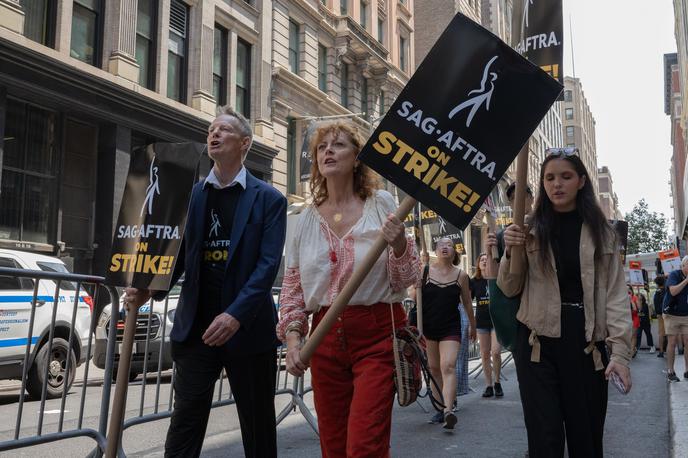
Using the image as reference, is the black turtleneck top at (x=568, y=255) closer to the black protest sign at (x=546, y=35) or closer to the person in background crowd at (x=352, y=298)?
the person in background crowd at (x=352, y=298)

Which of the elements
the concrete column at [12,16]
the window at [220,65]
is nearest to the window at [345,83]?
the window at [220,65]

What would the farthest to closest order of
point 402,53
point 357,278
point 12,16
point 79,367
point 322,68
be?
point 402,53 < point 322,68 < point 12,16 < point 79,367 < point 357,278

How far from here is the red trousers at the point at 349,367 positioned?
3125 mm

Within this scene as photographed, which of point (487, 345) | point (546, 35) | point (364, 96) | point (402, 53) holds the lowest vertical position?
point (487, 345)

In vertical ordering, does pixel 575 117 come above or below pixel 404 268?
above

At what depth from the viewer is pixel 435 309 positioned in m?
7.93

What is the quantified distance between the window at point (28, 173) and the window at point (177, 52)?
4.46 meters

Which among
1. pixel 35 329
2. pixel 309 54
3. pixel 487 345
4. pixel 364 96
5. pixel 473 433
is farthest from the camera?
pixel 364 96

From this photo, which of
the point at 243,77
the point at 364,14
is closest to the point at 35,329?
the point at 243,77

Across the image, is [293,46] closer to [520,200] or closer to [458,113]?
[520,200]

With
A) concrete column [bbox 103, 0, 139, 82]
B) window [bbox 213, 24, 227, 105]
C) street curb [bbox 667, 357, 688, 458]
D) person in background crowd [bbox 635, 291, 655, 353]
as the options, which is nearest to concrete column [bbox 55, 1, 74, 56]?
concrete column [bbox 103, 0, 139, 82]

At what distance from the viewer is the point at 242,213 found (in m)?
3.73

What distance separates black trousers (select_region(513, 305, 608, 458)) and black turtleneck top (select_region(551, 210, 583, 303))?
0.29 ft

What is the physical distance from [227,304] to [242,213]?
19.3 inches
